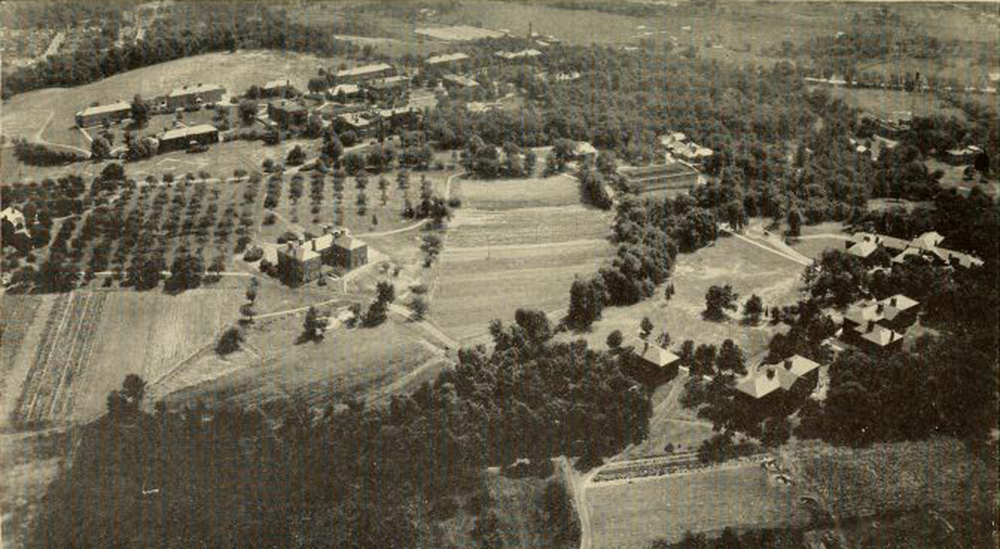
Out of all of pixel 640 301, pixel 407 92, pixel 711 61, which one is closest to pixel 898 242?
pixel 640 301

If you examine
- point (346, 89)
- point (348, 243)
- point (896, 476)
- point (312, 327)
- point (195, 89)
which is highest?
point (195, 89)

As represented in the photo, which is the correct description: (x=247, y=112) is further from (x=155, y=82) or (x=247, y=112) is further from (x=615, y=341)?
(x=615, y=341)

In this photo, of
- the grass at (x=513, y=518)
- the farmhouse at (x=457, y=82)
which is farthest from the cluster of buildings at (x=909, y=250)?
the farmhouse at (x=457, y=82)

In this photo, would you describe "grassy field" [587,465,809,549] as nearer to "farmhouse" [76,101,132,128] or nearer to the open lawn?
the open lawn

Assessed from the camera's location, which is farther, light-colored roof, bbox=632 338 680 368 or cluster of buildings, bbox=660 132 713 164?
cluster of buildings, bbox=660 132 713 164

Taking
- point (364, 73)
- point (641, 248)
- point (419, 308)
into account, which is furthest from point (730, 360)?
point (364, 73)

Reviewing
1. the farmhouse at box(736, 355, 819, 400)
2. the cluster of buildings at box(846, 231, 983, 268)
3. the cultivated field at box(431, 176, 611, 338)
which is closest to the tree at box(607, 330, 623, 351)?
the cultivated field at box(431, 176, 611, 338)
